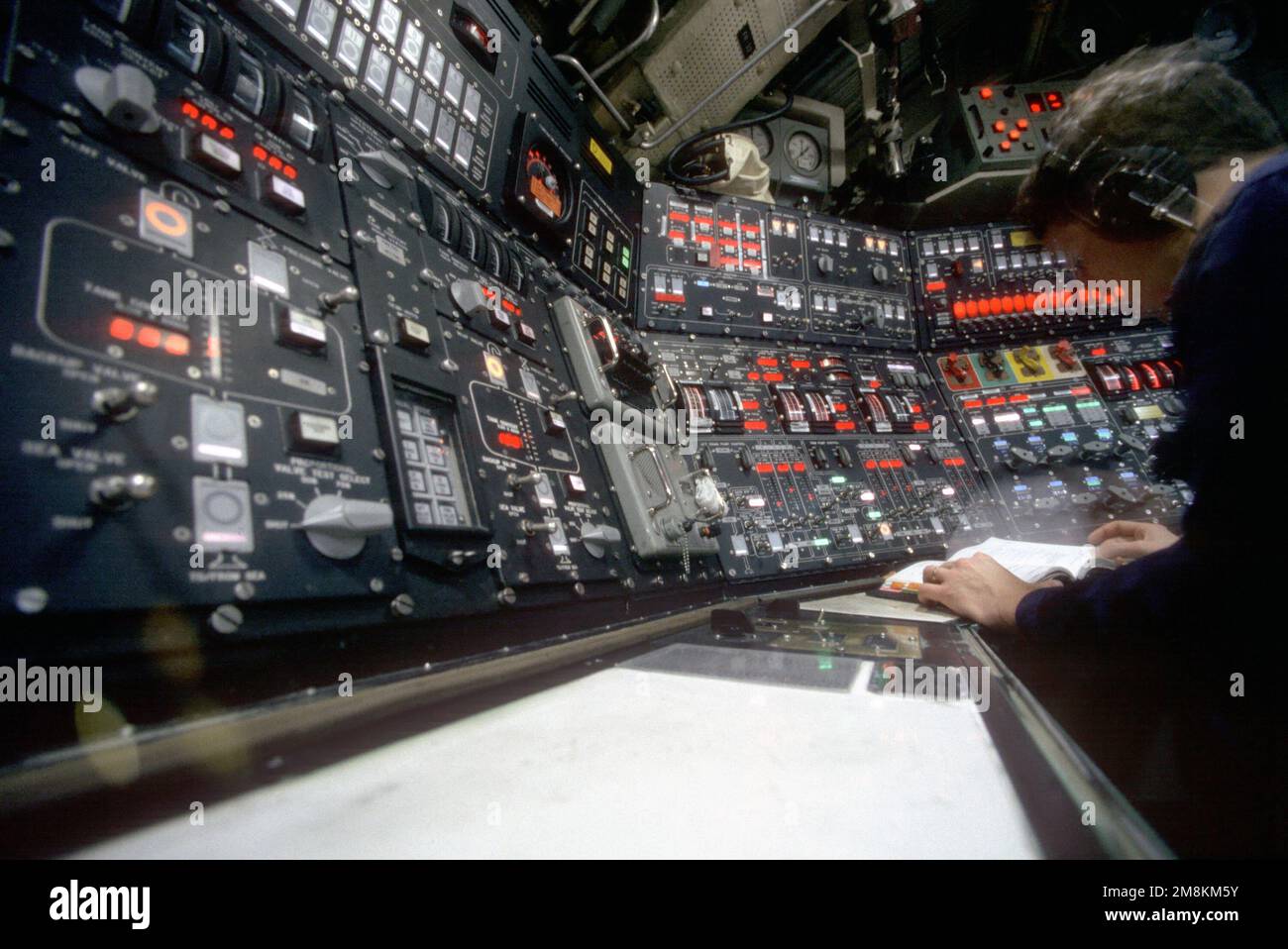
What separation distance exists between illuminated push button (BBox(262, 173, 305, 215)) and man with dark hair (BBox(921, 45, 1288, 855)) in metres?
1.80

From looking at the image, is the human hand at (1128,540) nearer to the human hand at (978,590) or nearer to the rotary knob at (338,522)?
the human hand at (978,590)

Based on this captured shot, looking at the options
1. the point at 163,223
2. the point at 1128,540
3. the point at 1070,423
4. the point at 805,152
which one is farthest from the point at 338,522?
the point at 805,152

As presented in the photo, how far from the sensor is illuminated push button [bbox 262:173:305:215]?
101cm

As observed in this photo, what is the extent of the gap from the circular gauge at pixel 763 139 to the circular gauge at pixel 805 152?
161 mm

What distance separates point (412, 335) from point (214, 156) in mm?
412

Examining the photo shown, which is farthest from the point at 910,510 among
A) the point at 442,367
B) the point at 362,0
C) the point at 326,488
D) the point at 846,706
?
the point at 362,0

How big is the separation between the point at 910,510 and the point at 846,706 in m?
2.10

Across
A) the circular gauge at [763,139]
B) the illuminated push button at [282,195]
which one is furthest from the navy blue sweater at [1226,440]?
the circular gauge at [763,139]

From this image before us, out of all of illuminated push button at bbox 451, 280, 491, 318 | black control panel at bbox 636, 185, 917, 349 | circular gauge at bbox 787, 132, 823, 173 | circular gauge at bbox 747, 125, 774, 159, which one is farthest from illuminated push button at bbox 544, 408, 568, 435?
circular gauge at bbox 787, 132, 823, 173

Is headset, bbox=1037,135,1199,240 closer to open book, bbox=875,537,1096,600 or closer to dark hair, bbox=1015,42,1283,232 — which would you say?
dark hair, bbox=1015,42,1283,232

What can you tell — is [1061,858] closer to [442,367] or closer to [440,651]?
[440,651]

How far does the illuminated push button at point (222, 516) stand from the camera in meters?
0.68

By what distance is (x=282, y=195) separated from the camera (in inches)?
40.1

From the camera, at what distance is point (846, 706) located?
2.69ft
